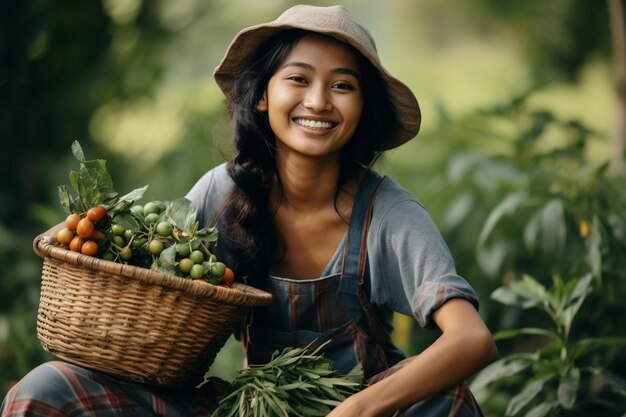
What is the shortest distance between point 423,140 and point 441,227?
2.64ft

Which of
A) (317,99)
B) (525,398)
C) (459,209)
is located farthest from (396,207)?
(459,209)

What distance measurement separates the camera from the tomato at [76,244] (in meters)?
2.36

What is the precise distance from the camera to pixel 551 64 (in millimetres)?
5613

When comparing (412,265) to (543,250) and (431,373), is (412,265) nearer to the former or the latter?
(431,373)

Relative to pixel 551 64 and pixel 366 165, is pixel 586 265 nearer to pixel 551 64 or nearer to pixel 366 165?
pixel 366 165

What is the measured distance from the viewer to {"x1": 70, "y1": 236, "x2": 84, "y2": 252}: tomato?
2357 millimetres

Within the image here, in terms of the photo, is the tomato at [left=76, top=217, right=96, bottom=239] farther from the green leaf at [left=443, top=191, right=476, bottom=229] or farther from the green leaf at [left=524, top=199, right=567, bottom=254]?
the green leaf at [left=443, top=191, right=476, bottom=229]

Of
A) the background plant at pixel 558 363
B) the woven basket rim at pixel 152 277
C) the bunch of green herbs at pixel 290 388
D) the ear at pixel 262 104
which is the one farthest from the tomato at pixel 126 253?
the background plant at pixel 558 363

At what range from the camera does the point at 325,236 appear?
9.30 ft

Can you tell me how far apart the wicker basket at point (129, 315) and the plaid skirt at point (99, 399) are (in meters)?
0.05

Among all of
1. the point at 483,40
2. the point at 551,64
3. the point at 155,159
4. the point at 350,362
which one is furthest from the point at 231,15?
the point at 350,362

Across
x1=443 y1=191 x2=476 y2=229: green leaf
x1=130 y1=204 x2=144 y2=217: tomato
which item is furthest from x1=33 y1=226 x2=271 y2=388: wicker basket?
x1=443 y1=191 x2=476 y2=229: green leaf

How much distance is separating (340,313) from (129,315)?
68 cm

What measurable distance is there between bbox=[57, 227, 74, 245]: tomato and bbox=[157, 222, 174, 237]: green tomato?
8.6 inches
